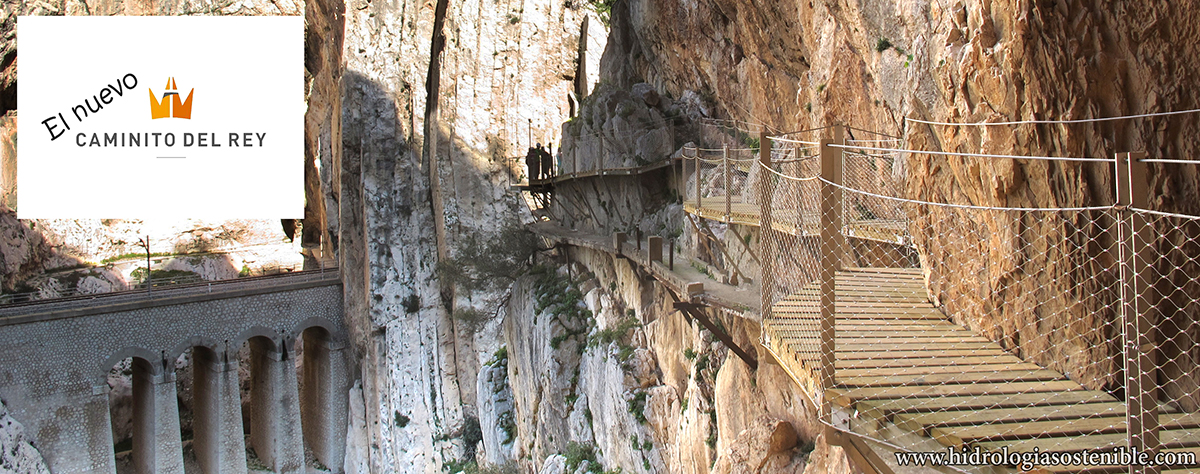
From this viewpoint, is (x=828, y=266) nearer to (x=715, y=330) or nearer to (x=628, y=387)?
(x=715, y=330)

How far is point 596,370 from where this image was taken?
1336cm

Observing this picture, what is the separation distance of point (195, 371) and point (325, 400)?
14.7ft

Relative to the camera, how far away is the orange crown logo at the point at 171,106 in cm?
2017

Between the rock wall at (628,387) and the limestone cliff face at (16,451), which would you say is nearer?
the rock wall at (628,387)

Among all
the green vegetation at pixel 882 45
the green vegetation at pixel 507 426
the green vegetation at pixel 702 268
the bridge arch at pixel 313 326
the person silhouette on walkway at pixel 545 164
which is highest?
the person silhouette on walkway at pixel 545 164

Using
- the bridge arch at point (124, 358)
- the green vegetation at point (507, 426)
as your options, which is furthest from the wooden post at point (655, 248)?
the bridge arch at point (124, 358)

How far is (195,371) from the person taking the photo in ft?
85.8

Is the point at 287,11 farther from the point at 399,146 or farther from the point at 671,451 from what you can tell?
the point at 671,451

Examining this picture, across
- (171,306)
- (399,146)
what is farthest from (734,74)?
(171,306)

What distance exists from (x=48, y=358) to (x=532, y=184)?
1467 centimetres

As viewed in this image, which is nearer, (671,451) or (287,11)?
(671,451)

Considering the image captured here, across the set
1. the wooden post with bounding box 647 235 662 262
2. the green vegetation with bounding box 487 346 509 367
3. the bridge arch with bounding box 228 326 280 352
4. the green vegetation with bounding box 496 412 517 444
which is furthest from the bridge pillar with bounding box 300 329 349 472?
the wooden post with bounding box 647 235 662 262

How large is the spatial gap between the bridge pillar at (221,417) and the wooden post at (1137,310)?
2636cm

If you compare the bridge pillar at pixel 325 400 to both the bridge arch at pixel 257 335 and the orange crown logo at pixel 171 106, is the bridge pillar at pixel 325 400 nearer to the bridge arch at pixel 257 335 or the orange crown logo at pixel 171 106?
the bridge arch at pixel 257 335
